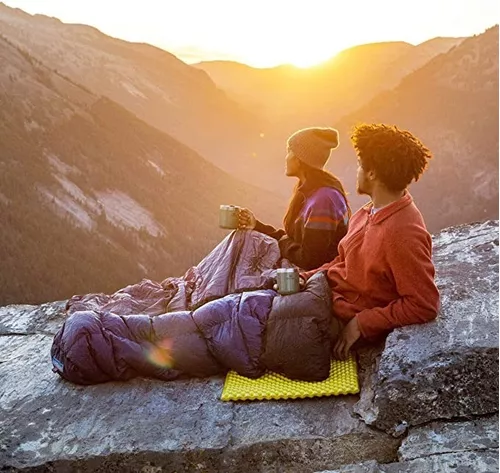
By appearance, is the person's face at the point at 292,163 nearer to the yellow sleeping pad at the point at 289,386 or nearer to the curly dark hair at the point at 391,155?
the curly dark hair at the point at 391,155

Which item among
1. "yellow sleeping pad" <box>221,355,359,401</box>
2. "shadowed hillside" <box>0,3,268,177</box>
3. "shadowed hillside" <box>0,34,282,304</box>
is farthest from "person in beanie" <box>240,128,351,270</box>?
"shadowed hillside" <box>0,3,268,177</box>

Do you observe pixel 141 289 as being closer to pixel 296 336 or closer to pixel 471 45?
pixel 296 336

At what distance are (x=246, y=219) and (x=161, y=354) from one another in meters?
1.12

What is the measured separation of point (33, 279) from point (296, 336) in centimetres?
712

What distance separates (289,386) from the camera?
2914mm

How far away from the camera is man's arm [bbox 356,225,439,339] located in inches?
108

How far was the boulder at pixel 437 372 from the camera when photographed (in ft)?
8.40

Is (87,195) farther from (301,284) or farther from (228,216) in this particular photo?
(301,284)

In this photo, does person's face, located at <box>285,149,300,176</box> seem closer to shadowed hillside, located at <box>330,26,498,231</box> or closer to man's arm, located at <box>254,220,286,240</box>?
man's arm, located at <box>254,220,286,240</box>

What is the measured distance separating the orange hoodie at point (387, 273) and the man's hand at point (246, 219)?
903 mm

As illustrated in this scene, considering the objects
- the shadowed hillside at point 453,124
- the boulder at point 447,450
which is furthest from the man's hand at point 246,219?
the shadowed hillside at point 453,124

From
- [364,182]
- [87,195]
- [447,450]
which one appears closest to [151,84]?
[87,195]

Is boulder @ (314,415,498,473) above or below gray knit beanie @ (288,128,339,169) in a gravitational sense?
below

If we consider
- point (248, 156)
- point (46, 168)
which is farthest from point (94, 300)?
point (248, 156)
